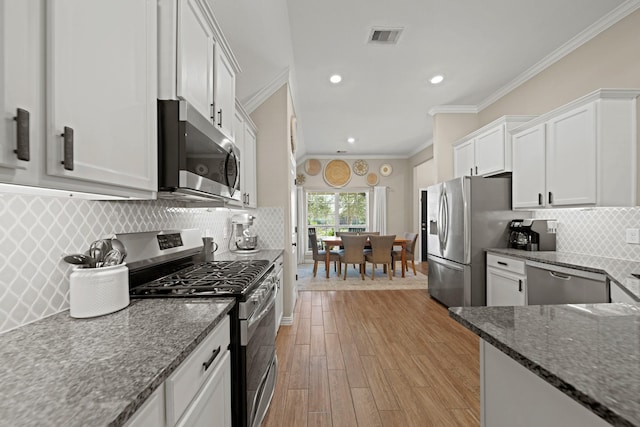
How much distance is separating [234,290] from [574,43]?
12.3 feet

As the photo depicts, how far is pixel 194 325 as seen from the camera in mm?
992

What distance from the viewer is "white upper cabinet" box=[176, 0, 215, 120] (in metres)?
1.29

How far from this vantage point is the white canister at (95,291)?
1.03 meters

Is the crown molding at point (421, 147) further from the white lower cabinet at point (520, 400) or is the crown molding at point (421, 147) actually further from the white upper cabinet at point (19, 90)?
the white upper cabinet at point (19, 90)

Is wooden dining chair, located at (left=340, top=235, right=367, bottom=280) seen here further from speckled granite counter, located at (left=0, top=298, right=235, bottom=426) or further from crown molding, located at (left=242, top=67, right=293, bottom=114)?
speckled granite counter, located at (left=0, top=298, right=235, bottom=426)

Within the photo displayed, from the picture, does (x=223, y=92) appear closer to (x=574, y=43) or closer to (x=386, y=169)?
(x=574, y=43)

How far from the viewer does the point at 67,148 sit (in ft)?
2.40

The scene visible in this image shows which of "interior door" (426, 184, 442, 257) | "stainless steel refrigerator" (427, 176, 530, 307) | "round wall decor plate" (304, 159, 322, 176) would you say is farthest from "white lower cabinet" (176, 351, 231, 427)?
"round wall decor plate" (304, 159, 322, 176)

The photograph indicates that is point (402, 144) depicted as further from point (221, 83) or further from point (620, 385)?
point (620, 385)

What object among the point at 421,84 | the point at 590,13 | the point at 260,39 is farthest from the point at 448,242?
the point at 260,39

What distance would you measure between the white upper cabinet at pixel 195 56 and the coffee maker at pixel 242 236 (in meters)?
1.67

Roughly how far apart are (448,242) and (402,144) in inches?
147

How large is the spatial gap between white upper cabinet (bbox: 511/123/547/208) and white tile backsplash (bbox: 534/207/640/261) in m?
0.37

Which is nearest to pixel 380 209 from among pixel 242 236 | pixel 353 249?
pixel 353 249
